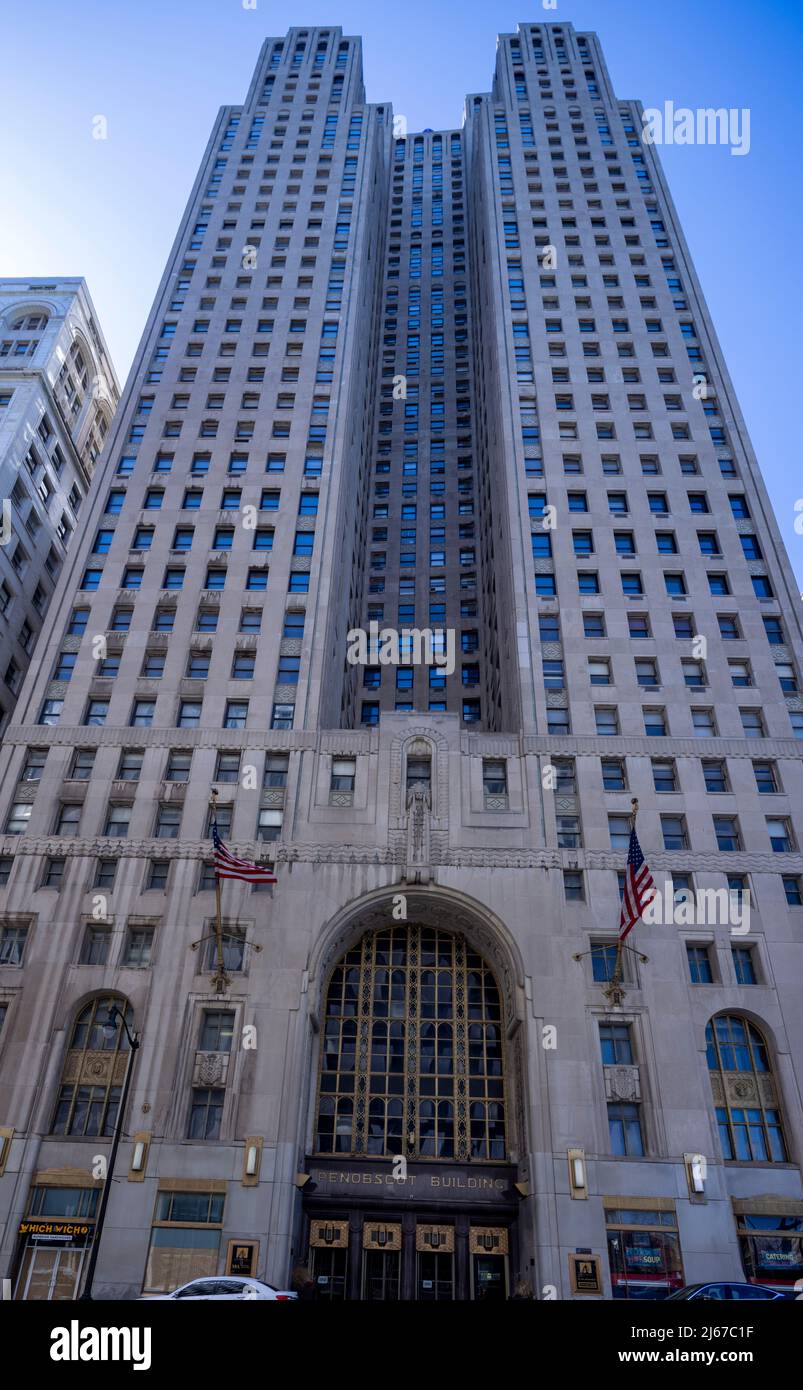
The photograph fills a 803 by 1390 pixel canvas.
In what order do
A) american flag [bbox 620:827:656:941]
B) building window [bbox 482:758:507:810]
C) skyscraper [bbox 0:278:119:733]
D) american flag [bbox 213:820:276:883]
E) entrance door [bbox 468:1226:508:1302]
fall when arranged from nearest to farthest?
american flag [bbox 620:827:656:941], american flag [bbox 213:820:276:883], entrance door [bbox 468:1226:508:1302], building window [bbox 482:758:507:810], skyscraper [bbox 0:278:119:733]

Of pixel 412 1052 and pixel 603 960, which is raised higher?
pixel 603 960

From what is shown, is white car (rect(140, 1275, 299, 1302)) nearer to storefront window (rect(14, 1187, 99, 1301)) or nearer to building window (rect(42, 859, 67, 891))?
storefront window (rect(14, 1187, 99, 1301))

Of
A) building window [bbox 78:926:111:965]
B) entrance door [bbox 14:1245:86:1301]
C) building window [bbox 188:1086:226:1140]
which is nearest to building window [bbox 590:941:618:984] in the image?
building window [bbox 188:1086:226:1140]

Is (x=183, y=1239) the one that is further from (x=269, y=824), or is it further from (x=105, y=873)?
(x=269, y=824)

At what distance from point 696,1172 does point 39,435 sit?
2490 inches

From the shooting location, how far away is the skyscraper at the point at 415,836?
3164cm

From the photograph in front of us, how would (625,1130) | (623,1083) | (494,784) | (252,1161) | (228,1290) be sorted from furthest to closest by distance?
(494,784), (623,1083), (625,1130), (252,1161), (228,1290)

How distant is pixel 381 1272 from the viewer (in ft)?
108

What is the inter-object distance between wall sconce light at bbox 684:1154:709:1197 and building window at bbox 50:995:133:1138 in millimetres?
21382

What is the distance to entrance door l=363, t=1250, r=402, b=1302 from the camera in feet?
107

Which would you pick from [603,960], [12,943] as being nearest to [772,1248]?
[603,960]

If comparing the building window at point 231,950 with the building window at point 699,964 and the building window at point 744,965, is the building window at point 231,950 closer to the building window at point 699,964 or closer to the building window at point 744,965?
the building window at point 699,964

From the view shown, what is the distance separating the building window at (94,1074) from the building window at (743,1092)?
76.5ft
